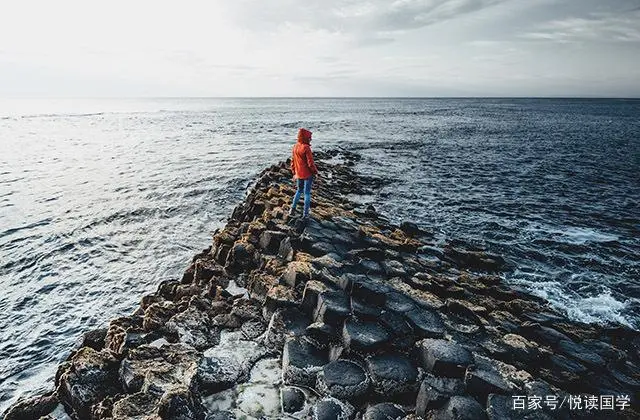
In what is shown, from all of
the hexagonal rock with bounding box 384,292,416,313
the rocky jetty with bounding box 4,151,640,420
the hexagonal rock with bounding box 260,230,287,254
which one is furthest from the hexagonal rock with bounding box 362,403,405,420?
the hexagonal rock with bounding box 260,230,287,254

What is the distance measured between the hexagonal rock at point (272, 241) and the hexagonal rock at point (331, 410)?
5918 millimetres

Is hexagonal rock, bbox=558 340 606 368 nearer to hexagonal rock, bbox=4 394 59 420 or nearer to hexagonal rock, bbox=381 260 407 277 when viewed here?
hexagonal rock, bbox=381 260 407 277

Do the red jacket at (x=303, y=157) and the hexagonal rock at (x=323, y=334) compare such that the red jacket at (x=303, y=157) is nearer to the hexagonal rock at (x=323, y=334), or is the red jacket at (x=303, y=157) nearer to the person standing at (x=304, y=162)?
the person standing at (x=304, y=162)

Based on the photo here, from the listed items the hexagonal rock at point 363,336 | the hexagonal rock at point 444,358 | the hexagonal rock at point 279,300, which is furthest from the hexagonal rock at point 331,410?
the hexagonal rock at point 279,300

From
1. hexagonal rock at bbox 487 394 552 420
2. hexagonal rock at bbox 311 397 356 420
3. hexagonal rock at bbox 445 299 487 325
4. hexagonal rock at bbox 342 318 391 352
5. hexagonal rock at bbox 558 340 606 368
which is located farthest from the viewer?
hexagonal rock at bbox 445 299 487 325

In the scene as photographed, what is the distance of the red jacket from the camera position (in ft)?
36.9

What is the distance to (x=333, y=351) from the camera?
6637 mm

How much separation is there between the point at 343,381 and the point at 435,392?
4.71ft

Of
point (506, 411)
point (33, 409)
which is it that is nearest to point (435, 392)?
point (506, 411)

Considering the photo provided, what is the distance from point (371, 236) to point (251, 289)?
5.00 metres

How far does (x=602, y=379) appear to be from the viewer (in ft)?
23.4

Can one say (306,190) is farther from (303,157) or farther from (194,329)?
(194,329)

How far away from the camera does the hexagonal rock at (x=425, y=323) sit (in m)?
7.07

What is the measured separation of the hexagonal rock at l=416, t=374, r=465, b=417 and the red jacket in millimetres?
7234
